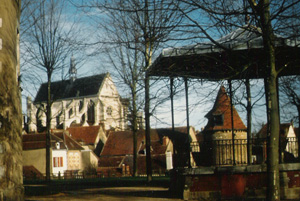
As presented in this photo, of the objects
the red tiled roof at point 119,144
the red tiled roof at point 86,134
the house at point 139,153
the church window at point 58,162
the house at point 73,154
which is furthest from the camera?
the red tiled roof at point 86,134

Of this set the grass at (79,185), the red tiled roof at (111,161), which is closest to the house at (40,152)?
the red tiled roof at (111,161)

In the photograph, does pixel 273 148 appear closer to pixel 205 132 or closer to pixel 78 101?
pixel 205 132

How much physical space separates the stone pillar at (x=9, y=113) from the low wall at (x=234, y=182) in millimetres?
4501

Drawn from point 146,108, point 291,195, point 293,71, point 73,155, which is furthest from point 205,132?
point 73,155

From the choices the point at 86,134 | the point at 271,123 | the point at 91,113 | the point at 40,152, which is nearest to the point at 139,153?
the point at 40,152

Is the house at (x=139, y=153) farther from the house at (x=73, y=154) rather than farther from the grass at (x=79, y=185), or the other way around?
the grass at (x=79, y=185)

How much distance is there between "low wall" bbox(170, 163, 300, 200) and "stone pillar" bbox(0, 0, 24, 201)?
14.8 ft

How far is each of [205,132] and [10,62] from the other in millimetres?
27858

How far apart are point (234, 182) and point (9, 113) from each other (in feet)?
20.5

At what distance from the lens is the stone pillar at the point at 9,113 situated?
9742 mm

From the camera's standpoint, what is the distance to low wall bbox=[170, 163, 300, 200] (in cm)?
1195

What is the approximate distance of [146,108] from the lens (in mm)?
21422

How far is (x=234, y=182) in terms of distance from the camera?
1201cm

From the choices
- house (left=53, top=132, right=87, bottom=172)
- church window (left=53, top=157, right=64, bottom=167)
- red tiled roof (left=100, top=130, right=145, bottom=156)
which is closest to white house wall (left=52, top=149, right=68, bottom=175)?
church window (left=53, top=157, right=64, bottom=167)
